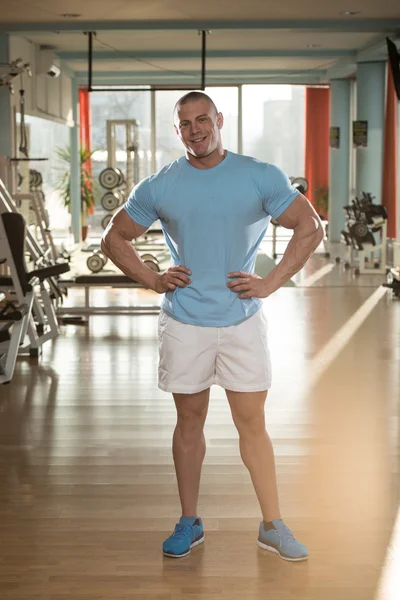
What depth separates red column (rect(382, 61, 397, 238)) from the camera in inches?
451

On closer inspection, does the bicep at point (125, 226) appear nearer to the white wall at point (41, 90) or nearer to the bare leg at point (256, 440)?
the bare leg at point (256, 440)

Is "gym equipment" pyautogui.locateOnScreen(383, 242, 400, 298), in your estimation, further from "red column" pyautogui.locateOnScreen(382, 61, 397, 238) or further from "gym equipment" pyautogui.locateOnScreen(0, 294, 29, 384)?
"gym equipment" pyautogui.locateOnScreen(0, 294, 29, 384)

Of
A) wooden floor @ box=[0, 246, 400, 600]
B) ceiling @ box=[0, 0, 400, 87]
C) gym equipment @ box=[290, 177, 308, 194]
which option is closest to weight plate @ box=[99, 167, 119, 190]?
ceiling @ box=[0, 0, 400, 87]

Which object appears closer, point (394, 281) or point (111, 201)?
point (394, 281)

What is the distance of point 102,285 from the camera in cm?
730

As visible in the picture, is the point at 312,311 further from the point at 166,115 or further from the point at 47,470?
the point at 166,115

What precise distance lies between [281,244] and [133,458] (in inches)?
473

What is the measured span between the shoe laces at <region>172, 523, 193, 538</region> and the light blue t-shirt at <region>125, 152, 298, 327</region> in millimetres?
641

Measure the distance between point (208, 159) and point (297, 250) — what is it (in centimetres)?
36

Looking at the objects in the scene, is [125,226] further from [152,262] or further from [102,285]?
[152,262]

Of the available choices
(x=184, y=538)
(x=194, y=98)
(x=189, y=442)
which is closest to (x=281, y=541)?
(x=184, y=538)

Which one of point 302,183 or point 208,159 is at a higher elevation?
point 302,183

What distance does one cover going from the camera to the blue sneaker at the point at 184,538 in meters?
2.73

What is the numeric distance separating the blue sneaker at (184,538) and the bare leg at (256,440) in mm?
238
